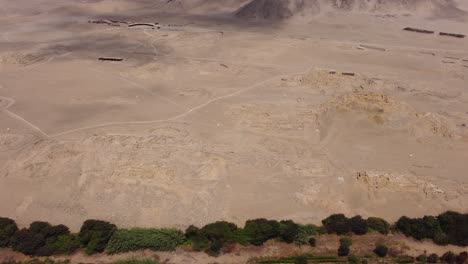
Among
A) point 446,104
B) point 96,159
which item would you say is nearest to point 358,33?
point 446,104

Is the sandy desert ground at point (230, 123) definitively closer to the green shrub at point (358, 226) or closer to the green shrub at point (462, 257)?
the green shrub at point (358, 226)

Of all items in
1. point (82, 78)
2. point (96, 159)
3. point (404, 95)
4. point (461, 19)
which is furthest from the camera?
point (461, 19)

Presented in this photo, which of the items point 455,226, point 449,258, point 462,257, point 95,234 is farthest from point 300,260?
point 95,234

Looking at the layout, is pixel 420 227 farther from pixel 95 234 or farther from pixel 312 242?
pixel 95 234

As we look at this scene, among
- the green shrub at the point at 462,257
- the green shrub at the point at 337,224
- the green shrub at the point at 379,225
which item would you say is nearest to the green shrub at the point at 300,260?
the green shrub at the point at 337,224

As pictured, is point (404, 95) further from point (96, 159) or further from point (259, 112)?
point (96, 159)
